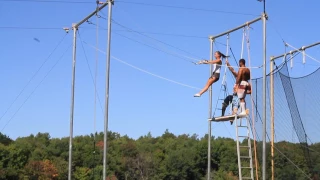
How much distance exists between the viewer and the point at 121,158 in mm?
54188

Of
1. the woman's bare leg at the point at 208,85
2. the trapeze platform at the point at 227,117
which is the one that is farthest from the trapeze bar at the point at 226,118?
the woman's bare leg at the point at 208,85

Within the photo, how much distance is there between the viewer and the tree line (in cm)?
4725

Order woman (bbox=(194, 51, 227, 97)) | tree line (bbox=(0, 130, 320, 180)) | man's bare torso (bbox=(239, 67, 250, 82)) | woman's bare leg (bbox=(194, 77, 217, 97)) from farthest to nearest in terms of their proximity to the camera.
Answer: tree line (bbox=(0, 130, 320, 180)), woman (bbox=(194, 51, 227, 97)), woman's bare leg (bbox=(194, 77, 217, 97)), man's bare torso (bbox=(239, 67, 250, 82))

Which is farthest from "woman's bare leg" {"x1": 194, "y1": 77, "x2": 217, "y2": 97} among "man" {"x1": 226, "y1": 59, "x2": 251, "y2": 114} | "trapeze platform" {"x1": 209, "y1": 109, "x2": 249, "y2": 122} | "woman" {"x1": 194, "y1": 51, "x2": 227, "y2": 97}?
"trapeze platform" {"x1": 209, "y1": 109, "x2": 249, "y2": 122}

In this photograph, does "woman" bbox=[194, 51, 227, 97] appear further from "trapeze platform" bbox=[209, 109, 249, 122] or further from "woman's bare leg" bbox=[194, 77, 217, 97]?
"trapeze platform" bbox=[209, 109, 249, 122]

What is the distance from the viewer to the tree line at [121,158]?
47250 millimetres

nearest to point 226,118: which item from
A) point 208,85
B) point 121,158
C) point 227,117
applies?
point 227,117

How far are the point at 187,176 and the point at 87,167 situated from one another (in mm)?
10286

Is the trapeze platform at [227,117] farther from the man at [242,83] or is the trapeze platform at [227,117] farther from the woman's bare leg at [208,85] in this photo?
the woman's bare leg at [208,85]

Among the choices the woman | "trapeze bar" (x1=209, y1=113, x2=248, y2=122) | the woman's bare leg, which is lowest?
"trapeze bar" (x1=209, y1=113, x2=248, y2=122)

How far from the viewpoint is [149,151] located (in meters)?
57.2

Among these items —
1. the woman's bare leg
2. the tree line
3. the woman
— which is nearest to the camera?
the woman's bare leg

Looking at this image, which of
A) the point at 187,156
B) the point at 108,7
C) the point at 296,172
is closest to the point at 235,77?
the point at 296,172

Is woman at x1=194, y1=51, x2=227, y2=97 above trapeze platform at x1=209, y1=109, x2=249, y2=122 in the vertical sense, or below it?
above
